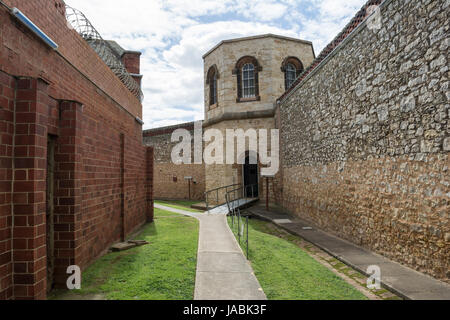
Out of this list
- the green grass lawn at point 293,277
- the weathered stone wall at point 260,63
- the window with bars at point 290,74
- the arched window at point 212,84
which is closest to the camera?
the green grass lawn at point 293,277

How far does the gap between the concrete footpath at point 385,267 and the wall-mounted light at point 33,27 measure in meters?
6.51

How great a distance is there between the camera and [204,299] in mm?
3842

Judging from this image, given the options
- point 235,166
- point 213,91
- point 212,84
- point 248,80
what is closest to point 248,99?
point 248,80

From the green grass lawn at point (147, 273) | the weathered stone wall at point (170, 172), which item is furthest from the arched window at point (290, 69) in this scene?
the green grass lawn at point (147, 273)

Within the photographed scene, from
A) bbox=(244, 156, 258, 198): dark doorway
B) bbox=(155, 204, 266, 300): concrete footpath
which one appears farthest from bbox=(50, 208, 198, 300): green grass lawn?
bbox=(244, 156, 258, 198): dark doorway

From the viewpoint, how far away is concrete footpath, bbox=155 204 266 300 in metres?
4.03

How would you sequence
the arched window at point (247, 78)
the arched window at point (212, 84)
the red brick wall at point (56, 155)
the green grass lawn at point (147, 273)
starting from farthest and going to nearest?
the arched window at point (212, 84)
the arched window at point (247, 78)
the green grass lawn at point (147, 273)
the red brick wall at point (56, 155)

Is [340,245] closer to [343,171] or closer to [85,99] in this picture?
[343,171]

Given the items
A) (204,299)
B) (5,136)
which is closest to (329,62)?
(204,299)

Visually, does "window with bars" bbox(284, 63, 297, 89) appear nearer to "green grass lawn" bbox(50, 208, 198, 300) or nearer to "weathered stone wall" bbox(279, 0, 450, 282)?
"weathered stone wall" bbox(279, 0, 450, 282)

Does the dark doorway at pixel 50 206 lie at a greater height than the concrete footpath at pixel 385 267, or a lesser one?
greater

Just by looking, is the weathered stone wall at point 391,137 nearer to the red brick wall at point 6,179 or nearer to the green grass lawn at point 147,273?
the green grass lawn at point 147,273

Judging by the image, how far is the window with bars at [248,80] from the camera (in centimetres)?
1552

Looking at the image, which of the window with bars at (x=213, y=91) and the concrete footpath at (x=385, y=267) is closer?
the concrete footpath at (x=385, y=267)
